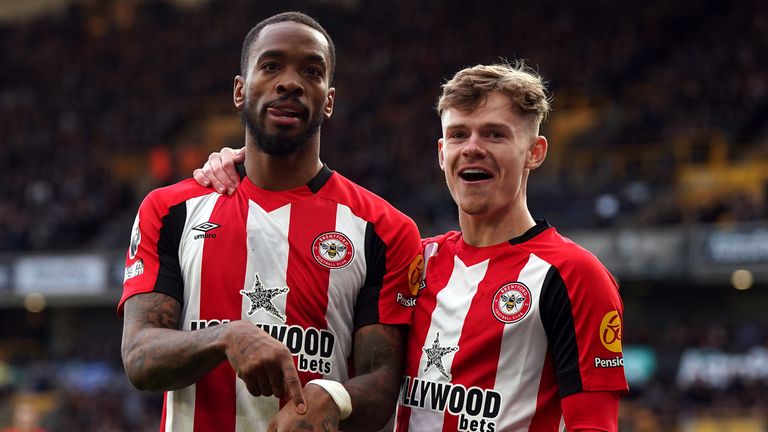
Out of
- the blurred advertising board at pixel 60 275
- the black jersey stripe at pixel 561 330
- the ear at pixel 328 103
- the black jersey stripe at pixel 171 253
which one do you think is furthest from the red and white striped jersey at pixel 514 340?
the blurred advertising board at pixel 60 275

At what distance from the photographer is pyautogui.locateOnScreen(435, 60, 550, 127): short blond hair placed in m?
3.79

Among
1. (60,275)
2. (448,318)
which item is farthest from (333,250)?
(60,275)

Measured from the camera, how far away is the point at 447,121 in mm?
3854

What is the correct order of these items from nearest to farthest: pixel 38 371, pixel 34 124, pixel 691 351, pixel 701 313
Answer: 1. pixel 691 351
2. pixel 701 313
3. pixel 38 371
4. pixel 34 124

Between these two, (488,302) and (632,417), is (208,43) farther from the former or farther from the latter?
(488,302)

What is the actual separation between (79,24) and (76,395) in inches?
614

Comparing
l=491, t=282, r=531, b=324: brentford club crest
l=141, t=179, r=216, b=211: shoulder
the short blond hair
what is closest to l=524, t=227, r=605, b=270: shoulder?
l=491, t=282, r=531, b=324: brentford club crest

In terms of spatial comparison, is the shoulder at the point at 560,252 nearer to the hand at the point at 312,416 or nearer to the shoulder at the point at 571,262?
the shoulder at the point at 571,262

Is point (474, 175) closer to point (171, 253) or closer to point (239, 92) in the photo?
point (239, 92)

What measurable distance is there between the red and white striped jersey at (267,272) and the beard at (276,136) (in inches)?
6.8

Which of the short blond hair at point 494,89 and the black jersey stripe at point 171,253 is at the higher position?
the short blond hair at point 494,89

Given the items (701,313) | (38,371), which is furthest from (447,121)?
(38,371)

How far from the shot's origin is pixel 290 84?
361cm

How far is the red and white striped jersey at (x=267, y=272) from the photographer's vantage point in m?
→ 3.64
